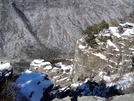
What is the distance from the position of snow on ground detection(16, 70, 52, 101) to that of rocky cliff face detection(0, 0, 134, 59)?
385ft

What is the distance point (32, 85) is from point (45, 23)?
168 meters

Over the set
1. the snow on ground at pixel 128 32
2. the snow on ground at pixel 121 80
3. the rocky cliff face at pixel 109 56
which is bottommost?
the snow on ground at pixel 121 80

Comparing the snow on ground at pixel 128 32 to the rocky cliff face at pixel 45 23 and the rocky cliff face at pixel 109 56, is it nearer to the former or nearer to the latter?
the rocky cliff face at pixel 109 56

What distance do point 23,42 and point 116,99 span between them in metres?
153

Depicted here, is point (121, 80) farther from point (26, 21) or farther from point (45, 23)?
point (26, 21)

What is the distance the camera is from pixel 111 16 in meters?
188

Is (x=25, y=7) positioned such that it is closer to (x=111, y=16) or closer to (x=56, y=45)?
(x=56, y=45)

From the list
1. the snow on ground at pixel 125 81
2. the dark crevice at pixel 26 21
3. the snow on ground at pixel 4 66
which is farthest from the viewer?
the dark crevice at pixel 26 21

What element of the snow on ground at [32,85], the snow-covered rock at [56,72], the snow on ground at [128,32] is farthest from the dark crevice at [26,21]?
the snow on ground at [32,85]

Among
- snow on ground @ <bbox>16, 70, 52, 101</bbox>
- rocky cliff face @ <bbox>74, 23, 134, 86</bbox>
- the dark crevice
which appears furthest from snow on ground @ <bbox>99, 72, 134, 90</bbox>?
the dark crevice

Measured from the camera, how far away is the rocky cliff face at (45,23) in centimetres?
14725

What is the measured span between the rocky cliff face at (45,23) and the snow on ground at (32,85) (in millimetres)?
117466

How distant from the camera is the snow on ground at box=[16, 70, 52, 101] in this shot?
17.9 meters

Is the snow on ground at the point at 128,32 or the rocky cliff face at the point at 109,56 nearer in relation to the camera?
the rocky cliff face at the point at 109,56
